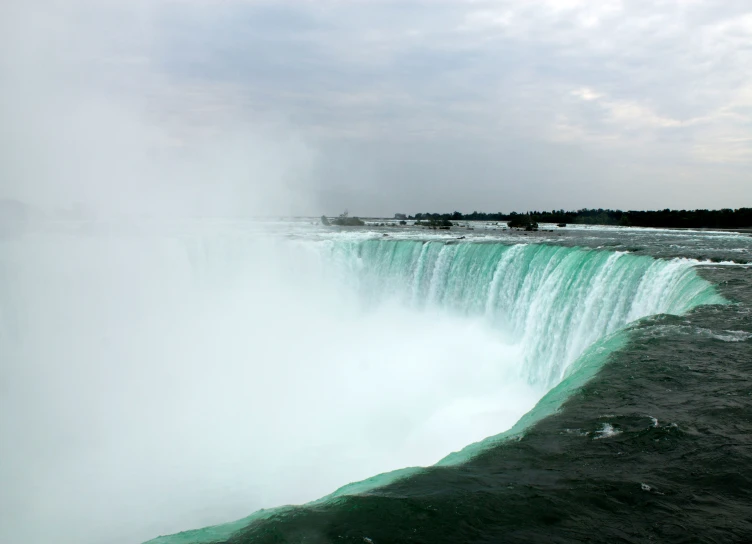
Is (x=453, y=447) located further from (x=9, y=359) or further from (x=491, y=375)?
(x=9, y=359)

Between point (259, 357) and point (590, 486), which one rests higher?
point (590, 486)

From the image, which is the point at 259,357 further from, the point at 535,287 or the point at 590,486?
the point at 590,486

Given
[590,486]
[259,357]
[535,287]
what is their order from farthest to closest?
1. [259,357]
2. [535,287]
3. [590,486]

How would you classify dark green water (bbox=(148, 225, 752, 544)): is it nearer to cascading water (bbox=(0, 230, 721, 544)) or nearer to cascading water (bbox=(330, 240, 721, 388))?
cascading water (bbox=(330, 240, 721, 388))

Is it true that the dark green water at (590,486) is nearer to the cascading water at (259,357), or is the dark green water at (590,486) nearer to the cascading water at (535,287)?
the cascading water at (535,287)

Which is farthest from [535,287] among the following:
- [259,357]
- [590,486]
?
[590,486]

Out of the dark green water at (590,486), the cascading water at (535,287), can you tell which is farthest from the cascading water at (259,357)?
the dark green water at (590,486)

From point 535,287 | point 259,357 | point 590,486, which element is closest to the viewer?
point 590,486

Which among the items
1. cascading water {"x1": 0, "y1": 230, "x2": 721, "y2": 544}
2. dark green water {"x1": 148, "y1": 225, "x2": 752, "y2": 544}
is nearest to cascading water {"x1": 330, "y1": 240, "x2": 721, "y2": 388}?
cascading water {"x1": 0, "y1": 230, "x2": 721, "y2": 544}

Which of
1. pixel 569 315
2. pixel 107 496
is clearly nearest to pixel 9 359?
pixel 107 496
